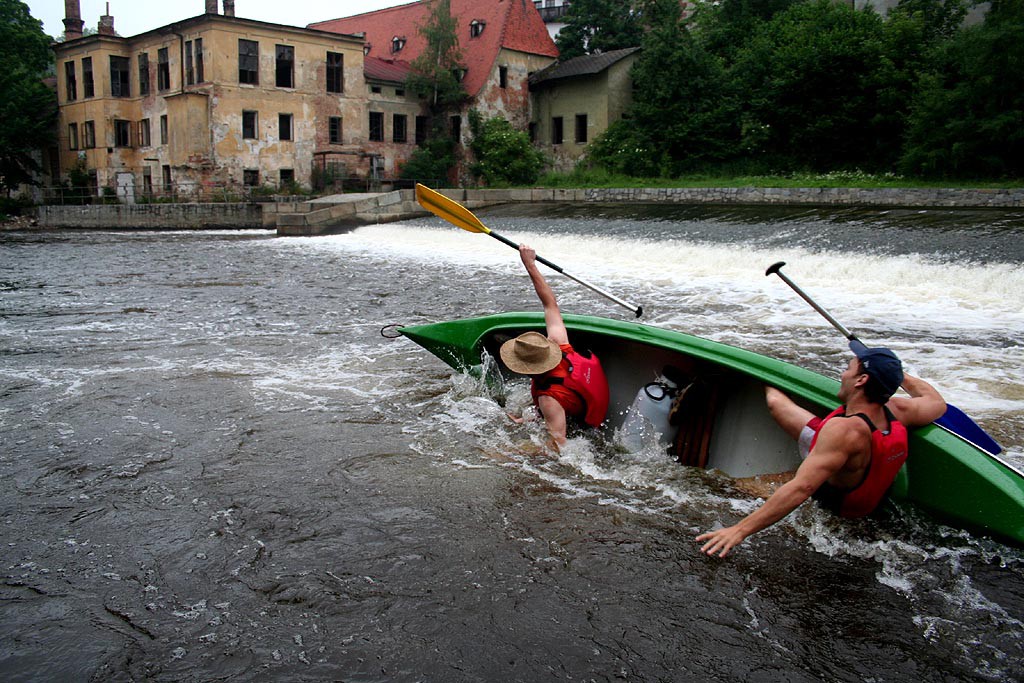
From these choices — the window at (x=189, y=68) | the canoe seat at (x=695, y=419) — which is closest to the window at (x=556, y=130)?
the window at (x=189, y=68)

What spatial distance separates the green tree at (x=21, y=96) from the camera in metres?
34.5

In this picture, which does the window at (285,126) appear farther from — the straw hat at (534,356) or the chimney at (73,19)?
the straw hat at (534,356)

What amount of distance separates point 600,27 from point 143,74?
1988cm

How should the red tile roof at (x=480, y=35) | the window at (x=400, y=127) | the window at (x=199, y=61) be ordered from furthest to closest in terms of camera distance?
the window at (x=400, y=127)
the red tile roof at (x=480, y=35)
the window at (x=199, y=61)

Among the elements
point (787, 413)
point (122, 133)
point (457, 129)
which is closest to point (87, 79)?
point (122, 133)

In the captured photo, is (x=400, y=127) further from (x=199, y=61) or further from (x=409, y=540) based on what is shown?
(x=409, y=540)

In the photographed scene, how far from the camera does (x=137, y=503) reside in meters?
4.43

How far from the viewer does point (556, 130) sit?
3641 centimetres

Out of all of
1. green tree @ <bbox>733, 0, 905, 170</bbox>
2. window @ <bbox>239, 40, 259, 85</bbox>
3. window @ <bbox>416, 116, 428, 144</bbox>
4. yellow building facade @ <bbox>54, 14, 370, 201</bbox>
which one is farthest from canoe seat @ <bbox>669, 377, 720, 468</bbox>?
window @ <bbox>416, 116, 428, 144</bbox>

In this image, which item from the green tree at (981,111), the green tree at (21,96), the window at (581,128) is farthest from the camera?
the window at (581,128)

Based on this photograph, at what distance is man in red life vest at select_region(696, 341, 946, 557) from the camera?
3.41 m

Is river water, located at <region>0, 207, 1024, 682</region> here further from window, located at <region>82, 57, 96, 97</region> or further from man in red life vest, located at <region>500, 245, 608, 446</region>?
window, located at <region>82, 57, 96, 97</region>

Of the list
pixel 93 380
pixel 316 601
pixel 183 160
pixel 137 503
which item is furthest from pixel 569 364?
pixel 183 160

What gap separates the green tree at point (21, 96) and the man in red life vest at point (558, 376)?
35.8m
